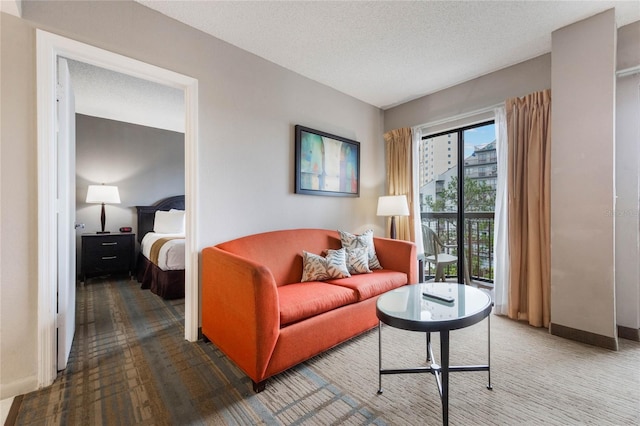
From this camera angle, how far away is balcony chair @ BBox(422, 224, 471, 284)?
3.50 m

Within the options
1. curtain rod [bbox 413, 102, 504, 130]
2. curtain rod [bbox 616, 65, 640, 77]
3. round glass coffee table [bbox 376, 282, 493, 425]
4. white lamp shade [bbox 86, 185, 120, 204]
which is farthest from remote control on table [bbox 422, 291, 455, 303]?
white lamp shade [bbox 86, 185, 120, 204]

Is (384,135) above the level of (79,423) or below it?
above


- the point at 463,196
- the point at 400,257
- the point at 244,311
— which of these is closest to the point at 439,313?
the point at 244,311

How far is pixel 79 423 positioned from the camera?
1402mm

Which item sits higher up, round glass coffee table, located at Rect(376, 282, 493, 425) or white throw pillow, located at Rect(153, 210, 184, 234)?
white throw pillow, located at Rect(153, 210, 184, 234)

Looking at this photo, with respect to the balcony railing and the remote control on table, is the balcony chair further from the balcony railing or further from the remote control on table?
the remote control on table

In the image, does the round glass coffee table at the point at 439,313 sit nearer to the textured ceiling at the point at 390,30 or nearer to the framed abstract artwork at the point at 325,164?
the framed abstract artwork at the point at 325,164

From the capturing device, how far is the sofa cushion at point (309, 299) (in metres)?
1.86

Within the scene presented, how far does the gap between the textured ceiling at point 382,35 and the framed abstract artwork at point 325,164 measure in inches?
27.6

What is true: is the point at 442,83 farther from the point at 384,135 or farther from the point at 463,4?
the point at 463,4

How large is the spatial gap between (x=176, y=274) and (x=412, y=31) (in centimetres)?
360

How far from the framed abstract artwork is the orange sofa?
0.64 meters

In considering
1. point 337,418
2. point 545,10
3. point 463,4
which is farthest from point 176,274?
point 545,10

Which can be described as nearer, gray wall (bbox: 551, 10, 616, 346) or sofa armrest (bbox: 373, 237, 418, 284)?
gray wall (bbox: 551, 10, 616, 346)
